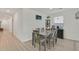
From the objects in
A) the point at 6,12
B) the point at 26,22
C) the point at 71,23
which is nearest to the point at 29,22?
the point at 26,22

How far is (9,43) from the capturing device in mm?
2207

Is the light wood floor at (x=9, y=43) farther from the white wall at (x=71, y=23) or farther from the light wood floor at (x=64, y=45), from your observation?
the white wall at (x=71, y=23)

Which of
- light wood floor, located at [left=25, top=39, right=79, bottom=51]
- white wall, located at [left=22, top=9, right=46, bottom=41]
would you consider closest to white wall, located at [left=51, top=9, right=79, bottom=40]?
light wood floor, located at [left=25, top=39, right=79, bottom=51]

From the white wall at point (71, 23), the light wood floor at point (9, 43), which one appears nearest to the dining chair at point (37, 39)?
the light wood floor at point (9, 43)

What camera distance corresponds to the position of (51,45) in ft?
7.31

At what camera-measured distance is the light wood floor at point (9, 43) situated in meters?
2.20

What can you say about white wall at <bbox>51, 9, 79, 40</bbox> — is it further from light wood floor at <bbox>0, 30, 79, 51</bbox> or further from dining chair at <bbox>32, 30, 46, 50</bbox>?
dining chair at <bbox>32, 30, 46, 50</bbox>

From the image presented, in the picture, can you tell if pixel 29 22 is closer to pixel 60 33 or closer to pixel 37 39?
pixel 37 39

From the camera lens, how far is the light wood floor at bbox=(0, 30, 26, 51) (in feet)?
7.22

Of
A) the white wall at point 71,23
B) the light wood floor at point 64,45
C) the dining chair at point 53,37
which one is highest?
the white wall at point 71,23

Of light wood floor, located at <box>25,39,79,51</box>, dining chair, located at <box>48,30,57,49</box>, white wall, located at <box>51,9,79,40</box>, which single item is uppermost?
white wall, located at <box>51,9,79,40</box>
